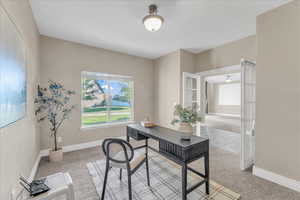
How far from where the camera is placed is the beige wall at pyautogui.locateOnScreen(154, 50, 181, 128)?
372 centimetres

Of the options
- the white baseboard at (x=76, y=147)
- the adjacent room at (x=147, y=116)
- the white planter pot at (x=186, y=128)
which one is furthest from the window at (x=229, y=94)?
the white baseboard at (x=76, y=147)

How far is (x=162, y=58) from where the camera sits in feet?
13.9

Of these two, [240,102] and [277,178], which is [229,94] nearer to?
[240,102]

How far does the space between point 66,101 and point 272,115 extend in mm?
4181

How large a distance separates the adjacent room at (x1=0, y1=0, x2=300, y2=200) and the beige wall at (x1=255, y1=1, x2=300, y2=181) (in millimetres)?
14

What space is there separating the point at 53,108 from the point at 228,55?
14.5 ft

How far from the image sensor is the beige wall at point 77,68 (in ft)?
9.48

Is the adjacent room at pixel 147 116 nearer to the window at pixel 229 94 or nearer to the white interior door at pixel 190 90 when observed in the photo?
the white interior door at pixel 190 90

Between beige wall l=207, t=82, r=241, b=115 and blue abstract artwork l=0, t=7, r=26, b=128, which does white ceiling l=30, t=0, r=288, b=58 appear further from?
beige wall l=207, t=82, r=241, b=115

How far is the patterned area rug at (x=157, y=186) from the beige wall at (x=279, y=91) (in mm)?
965

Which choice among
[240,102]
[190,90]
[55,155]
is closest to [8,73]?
[55,155]

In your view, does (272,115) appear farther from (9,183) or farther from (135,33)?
(9,183)

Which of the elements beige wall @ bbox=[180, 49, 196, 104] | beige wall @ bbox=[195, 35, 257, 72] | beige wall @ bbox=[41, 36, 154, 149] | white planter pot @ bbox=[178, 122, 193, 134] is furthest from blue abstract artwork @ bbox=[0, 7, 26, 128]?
beige wall @ bbox=[195, 35, 257, 72]

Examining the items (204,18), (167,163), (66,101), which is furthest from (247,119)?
(66,101)
